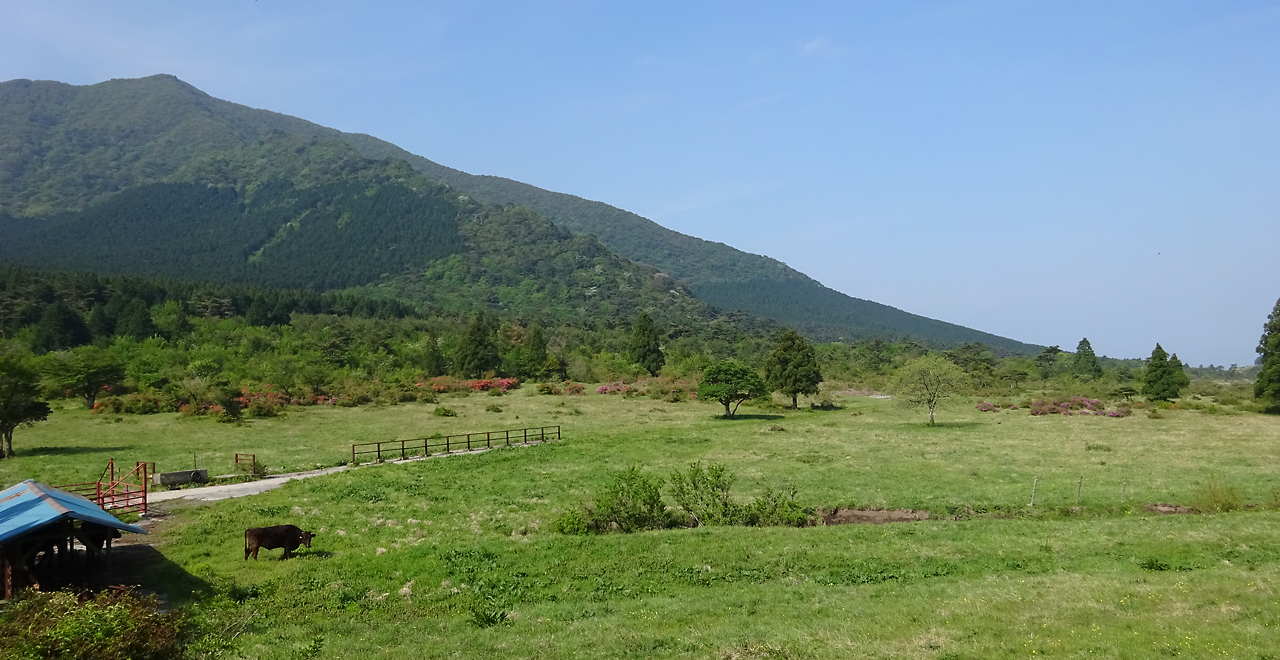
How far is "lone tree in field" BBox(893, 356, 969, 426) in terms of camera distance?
5825 cm

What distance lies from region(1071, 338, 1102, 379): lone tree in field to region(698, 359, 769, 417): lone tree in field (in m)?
74.1

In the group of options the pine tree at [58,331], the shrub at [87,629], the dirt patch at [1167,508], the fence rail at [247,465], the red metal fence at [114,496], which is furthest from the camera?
the pine tree at [58,331]

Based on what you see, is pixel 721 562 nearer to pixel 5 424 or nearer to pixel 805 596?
pixel 805 596

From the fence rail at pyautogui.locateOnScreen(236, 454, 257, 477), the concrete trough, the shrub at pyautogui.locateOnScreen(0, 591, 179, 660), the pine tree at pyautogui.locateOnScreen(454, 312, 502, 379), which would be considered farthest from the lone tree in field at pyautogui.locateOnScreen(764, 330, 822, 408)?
the shrub at pyautogui.locateOnScreen(0, 591, 179, 660)

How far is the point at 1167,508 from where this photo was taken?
25203mm

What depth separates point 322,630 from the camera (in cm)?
1354

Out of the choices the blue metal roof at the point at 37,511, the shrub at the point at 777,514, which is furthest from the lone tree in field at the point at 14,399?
the shrub at the point at 777,514

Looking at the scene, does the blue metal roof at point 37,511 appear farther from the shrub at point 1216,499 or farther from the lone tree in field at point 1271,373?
the lone tree in field at point 1271,373

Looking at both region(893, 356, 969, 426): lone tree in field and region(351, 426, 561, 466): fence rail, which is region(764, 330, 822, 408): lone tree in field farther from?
region(351, 426, 561, 466): fence rail

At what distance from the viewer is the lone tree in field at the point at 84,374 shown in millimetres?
61500

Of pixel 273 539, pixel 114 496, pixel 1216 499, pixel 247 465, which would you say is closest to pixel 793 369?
pixel 1216 499

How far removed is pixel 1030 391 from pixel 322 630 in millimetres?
101442

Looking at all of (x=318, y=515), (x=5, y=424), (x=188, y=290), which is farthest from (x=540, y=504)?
(x=188, y=290)

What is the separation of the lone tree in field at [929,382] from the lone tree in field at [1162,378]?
1198 inches
